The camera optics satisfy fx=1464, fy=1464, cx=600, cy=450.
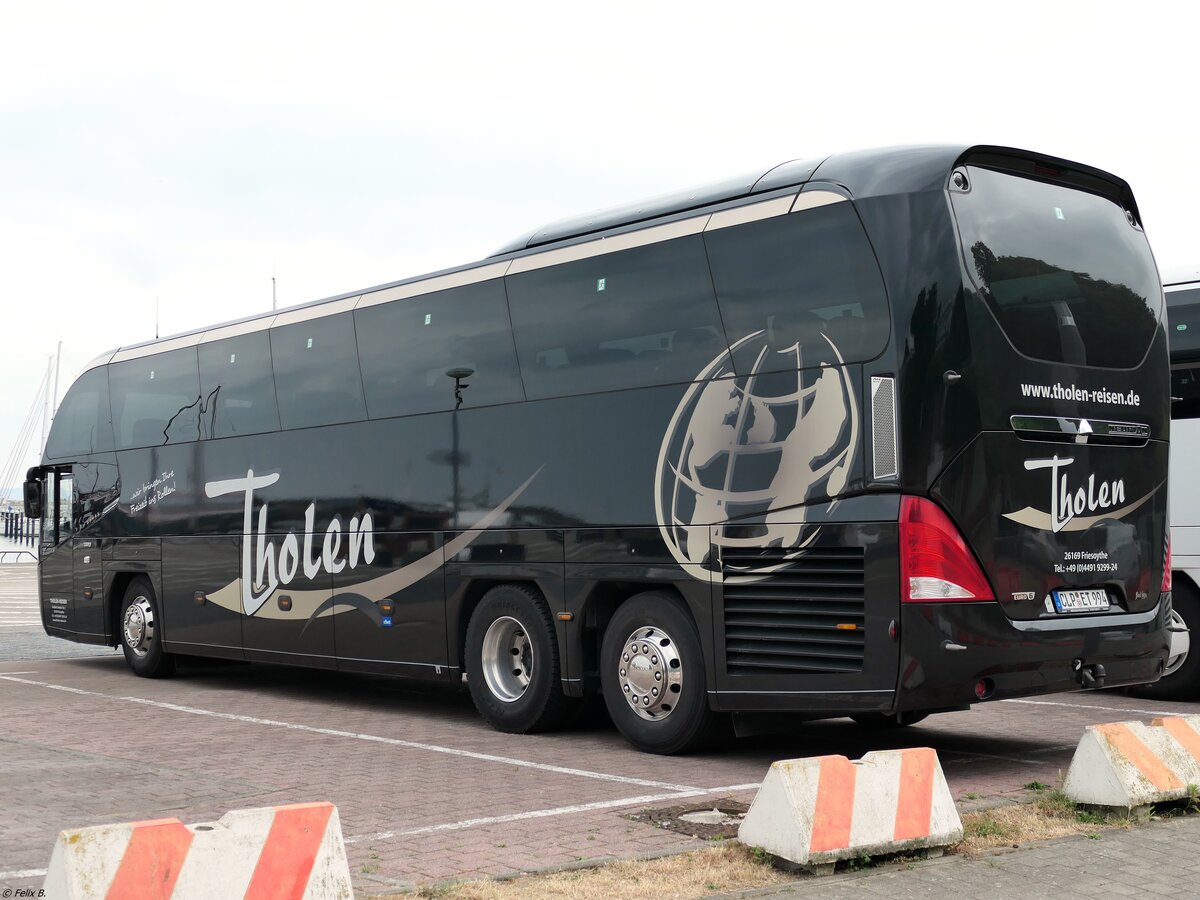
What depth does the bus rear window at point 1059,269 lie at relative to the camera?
29.5ft

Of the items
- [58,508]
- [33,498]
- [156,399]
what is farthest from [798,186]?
[33,498]

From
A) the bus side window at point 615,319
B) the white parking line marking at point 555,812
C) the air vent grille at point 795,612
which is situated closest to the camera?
the white parking line marking at point 555,812

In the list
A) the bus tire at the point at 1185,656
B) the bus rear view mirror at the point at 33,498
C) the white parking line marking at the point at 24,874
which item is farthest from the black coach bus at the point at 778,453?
the bus rear view mirror at the point at 33,498

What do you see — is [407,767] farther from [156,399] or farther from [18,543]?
[18,543]

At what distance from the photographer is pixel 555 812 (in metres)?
7.88

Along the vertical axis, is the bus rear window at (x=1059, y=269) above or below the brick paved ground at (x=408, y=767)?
above

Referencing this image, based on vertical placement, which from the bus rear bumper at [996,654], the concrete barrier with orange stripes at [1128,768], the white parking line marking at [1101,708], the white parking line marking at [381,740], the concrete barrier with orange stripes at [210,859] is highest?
the bus rear bumper at [996,654]

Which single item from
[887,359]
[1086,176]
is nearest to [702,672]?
[887,359]

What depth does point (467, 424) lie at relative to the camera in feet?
39.0

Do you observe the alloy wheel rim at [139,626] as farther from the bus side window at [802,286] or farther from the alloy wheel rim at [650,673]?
the bus side window at [802,286]

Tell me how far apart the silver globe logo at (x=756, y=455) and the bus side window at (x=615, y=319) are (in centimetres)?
34

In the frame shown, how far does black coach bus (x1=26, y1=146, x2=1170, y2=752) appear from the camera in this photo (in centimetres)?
870

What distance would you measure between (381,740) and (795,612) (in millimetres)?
3720

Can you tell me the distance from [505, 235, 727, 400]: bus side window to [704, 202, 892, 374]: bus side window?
0.21 metres
